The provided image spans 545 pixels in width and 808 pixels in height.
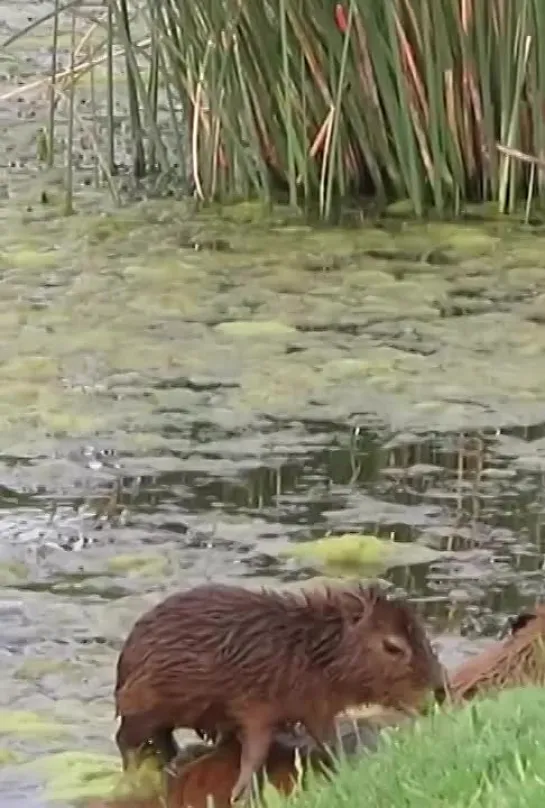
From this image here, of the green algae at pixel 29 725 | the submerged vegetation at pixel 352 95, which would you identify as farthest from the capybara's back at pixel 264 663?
the submerged vegetation at pixel 352 95

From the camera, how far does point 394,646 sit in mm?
3047

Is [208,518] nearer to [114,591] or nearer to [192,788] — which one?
[114,591]


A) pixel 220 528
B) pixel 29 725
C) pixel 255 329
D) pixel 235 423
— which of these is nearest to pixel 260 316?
A: pixel 255 329

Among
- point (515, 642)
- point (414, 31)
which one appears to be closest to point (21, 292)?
point (414, 31)

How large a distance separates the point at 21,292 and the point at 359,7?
1.40m

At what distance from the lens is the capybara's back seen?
303cm

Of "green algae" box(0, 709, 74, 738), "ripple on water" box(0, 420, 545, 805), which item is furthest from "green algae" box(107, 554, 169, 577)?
"green algae" box(0, 709, 74, 738)

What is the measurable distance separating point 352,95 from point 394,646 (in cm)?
400

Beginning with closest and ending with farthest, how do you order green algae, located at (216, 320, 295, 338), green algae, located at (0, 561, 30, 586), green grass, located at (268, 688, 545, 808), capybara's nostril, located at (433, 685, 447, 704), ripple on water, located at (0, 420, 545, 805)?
1. green grass, located at (268, 688, 545, 808)
2. capybara's nostril, located at (433, 685, 447, 704)
3. ripple on water, located at (0, 420, 545, 805)
4. green algae, located at (0, 561, 30, 586)
5. green algae, located at (216, 320, 295, 338)

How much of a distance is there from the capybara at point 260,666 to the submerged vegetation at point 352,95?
361 cm

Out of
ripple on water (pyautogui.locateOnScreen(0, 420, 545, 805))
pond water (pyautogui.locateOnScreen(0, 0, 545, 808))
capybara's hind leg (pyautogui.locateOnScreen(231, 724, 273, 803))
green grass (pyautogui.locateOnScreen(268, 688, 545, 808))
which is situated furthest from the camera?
pond water (pyautogui.locateOnScreen(0, 0, 545, 808))

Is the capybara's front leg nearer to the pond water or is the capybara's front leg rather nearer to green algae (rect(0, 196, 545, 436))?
the pond water

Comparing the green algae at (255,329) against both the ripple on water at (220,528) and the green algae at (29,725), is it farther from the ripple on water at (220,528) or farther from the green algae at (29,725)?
the green algae at (29,725)

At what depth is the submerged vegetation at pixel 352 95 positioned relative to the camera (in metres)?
6.62
